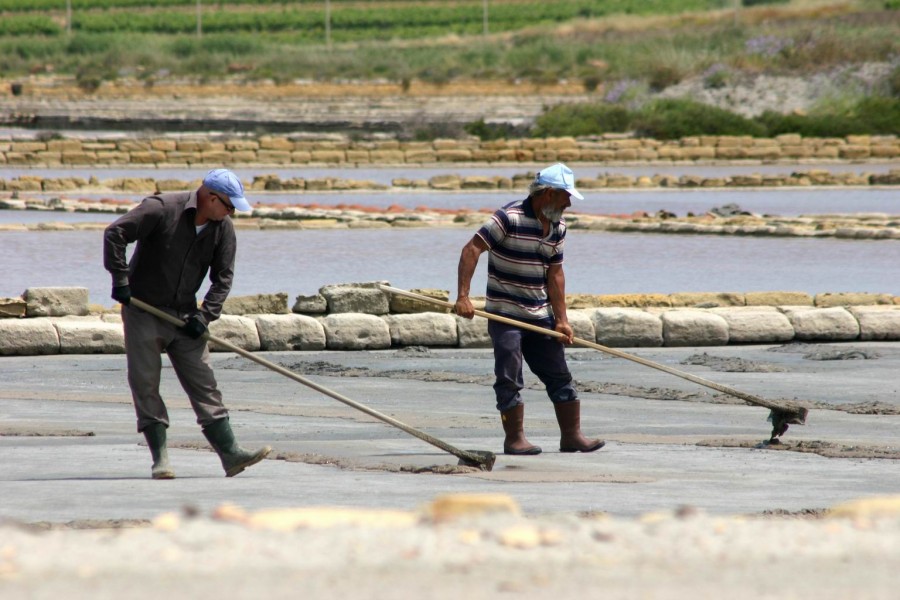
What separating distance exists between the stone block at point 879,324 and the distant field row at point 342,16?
83806 mm

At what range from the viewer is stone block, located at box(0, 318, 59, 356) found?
504 inches

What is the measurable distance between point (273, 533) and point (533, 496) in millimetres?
2586

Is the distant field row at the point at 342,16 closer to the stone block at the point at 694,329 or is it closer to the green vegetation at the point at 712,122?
the green vegetation at the point at 712,122

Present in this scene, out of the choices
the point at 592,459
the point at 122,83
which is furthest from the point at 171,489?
the point at 122,83

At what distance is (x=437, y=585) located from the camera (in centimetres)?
411

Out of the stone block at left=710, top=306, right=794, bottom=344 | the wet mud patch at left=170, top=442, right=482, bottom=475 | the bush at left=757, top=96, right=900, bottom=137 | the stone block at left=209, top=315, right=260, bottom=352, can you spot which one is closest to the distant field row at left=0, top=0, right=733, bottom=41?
the bush at left=757, top=96, right=900, bottom=137

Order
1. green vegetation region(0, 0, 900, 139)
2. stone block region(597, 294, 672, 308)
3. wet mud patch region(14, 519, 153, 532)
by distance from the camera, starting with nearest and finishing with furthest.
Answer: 1. wet mud patch region(14, 519, 153, 532)
2. stone block region(597, 294, 672, 308)
3. green vegetation region(0, 0, 900, 139)

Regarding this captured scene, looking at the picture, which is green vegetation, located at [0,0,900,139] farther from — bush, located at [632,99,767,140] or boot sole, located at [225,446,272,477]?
boot sole, located at [225,446,272,477]

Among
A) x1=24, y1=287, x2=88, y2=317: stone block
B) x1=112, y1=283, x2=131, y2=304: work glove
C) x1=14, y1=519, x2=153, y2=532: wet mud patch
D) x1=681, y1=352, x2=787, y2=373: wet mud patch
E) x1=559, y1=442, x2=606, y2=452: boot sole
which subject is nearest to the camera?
x1=14, y1=519, x2=153, y2=532: wet mud patch

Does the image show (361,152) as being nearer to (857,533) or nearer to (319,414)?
(319,414)

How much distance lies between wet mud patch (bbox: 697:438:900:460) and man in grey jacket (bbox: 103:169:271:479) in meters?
2.80

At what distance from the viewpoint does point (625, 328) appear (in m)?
13.6

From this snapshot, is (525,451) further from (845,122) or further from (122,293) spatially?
(845,122)

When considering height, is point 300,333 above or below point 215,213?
below
